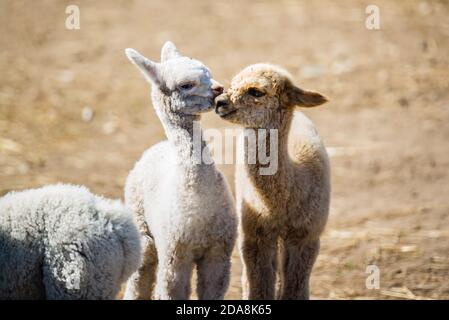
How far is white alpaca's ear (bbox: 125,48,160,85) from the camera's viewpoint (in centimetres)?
620

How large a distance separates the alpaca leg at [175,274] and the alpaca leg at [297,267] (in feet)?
2.98

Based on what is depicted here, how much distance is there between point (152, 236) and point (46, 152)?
4.91 meters

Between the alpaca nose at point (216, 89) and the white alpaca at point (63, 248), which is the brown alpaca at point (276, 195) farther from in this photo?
the white alpaca at point (63, 248)

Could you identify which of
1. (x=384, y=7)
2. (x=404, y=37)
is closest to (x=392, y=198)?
(x=404, y=37)

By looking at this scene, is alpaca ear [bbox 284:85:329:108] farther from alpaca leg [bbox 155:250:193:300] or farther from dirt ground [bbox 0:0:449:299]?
dirt ground [bbox 0:0:449:299]

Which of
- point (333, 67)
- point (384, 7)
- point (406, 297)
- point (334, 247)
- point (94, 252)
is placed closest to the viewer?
point (94, 252)

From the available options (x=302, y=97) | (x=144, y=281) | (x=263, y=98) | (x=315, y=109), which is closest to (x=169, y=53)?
(x=263, y=98)

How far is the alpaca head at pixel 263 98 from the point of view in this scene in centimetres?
661

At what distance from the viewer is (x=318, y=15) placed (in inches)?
609

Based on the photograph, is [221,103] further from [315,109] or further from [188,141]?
[315,109]

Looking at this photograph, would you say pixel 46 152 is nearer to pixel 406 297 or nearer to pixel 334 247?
pixel 334 247

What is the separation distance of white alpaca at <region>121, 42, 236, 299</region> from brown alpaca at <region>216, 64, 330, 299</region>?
1.24 ft

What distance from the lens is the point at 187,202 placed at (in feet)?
20.3

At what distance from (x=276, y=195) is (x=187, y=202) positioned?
82 cm
